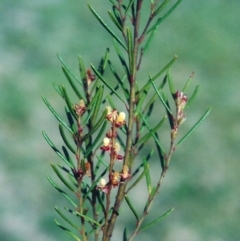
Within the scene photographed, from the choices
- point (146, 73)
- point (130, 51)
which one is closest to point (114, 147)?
point (130, 51)

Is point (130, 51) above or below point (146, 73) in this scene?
below

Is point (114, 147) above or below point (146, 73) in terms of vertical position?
below

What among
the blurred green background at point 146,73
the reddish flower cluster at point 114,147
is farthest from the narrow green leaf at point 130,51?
the blurred green background at point 146,73

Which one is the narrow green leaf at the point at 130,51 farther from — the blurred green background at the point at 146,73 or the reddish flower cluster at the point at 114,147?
the blurred green background at the point at 146,73

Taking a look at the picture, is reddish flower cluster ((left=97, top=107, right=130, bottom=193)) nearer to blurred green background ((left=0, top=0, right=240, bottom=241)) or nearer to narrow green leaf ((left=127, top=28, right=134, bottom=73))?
narrow green leaf ((left=127, top=28, right=134, bottom=73))

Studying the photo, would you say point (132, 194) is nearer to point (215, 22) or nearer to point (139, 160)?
point (139, 160)

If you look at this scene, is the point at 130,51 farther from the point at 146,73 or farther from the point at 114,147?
the point at 146,73

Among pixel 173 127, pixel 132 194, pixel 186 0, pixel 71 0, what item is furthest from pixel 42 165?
pixel 173 127

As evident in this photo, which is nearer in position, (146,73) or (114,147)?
(114,147)
